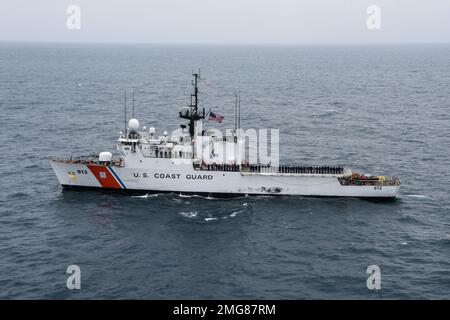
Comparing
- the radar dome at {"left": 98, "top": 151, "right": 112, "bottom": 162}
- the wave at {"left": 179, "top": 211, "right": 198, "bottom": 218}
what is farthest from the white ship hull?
the wave at {"left": 179, "top": 211, "right": 198, "bottom": 218}

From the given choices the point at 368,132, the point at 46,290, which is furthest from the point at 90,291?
the point at 368,132

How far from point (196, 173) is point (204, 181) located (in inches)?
50.1

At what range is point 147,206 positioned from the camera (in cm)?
5462

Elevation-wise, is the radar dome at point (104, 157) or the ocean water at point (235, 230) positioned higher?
the radar dome at point (104, 157)

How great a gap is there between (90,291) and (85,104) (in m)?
86.4

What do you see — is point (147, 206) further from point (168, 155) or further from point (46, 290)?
point (46, 290)

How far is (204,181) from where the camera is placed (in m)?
57.4

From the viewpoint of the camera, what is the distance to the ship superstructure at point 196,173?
56.6m

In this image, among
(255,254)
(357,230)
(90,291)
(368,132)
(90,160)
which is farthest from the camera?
(368,132)
